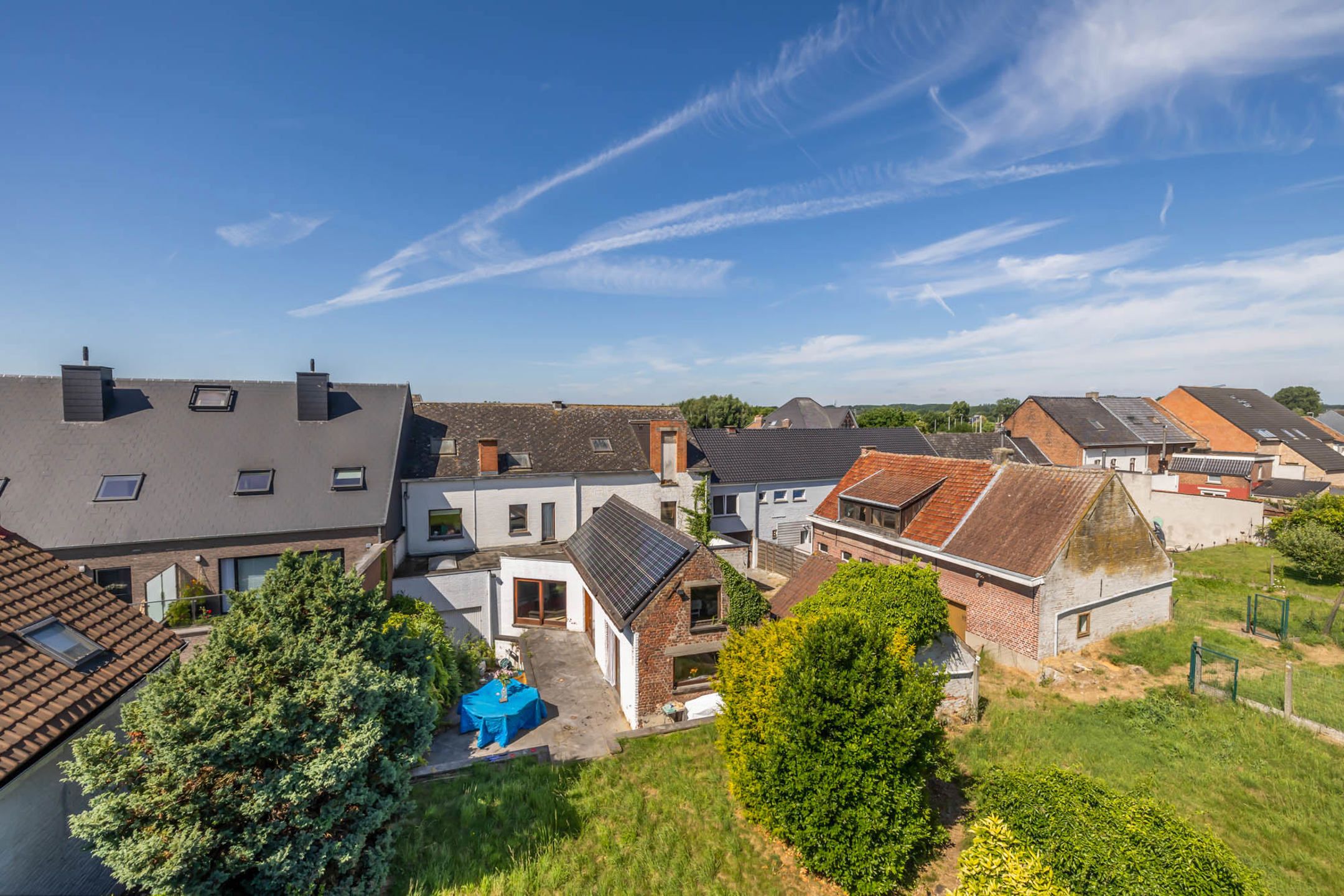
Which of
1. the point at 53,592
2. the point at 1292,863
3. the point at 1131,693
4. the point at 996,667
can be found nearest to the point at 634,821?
the point at 53,592

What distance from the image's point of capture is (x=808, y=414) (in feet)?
197

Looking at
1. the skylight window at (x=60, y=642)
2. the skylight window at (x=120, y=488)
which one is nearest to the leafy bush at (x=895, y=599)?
the skylight window at (x=60, y=642)

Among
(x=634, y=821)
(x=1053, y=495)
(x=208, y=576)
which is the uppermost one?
(x=1053, y=495)

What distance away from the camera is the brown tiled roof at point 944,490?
19.3 metres

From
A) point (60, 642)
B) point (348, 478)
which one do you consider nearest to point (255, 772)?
point (60, 642)

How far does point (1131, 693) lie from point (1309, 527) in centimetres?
1626

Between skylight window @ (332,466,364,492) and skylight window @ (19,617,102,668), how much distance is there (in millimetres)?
11690

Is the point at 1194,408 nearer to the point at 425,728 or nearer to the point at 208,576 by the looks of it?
the point at 425,728

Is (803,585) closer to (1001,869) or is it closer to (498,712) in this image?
(498,712)

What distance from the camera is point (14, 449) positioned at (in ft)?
56.0

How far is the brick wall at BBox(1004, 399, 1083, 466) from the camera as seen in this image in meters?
41.3

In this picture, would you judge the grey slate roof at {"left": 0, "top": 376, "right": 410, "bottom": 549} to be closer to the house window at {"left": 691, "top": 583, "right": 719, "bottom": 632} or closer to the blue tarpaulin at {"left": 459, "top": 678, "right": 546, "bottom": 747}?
the blue tarpaulin at {"left": 459, "top": 678, "right": 546, "bottom": 747}

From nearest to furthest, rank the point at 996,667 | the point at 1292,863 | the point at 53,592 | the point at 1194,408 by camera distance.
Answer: the point at 53,592 < the point at 1292,863 < the point at 996,667 < the point at 1194,408

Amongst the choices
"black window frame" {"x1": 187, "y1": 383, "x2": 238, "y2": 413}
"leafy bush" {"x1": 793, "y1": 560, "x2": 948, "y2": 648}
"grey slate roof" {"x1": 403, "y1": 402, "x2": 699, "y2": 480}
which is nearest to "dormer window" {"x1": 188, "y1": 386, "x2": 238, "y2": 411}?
"black window frame" {"x1": 187, "y1": 383, "x2": 238, "y2": 413}
